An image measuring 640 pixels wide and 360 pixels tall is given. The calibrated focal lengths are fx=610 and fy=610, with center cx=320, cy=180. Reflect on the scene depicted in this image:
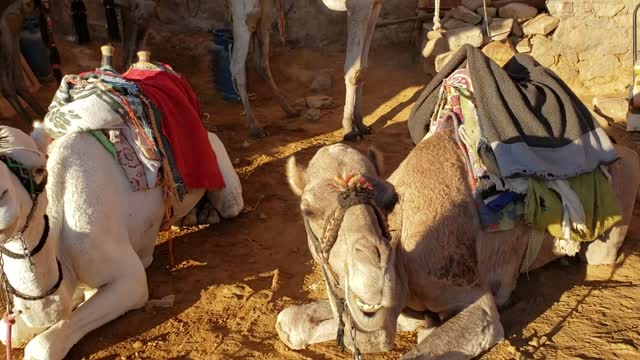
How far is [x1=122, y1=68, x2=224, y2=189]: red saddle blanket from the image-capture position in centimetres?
468

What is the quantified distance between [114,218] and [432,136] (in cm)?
215

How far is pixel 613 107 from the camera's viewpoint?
24.4 ft

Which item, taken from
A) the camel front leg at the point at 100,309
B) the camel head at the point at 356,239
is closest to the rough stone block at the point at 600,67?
the camel head at the point at 356,239

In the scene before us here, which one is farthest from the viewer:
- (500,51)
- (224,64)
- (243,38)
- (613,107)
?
(224,64)

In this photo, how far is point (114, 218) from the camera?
13.0 ft

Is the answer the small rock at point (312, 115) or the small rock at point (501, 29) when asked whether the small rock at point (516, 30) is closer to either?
the small rock at point (501, 29)

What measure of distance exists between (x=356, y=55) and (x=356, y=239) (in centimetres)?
559

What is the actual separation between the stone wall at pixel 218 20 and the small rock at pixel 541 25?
3.43 metres

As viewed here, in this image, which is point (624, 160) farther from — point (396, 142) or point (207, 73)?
point (207, 73)

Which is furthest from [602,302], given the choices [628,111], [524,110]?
[628,111]

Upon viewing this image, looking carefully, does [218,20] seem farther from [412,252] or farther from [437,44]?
[412,252]

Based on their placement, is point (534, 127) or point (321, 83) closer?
point (534, 127)

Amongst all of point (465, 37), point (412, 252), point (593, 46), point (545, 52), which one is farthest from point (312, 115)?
point (412, 252)

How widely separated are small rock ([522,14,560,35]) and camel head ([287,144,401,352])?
23.3ft
